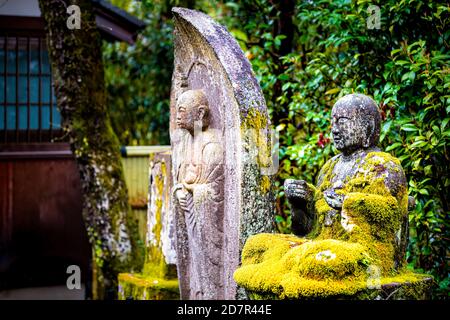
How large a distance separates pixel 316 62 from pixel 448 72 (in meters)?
1.86

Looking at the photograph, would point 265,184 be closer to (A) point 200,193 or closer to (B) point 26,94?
(A) point 200,193

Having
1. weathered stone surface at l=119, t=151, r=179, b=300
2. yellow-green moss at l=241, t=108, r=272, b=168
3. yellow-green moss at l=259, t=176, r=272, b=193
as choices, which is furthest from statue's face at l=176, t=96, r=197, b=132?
weathered stone surface at l=119, t=151, r=179, b=300

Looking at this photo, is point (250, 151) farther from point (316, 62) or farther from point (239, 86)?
point (316, 62)

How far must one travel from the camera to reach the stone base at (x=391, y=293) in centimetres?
477

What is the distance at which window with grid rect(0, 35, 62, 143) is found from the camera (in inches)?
483

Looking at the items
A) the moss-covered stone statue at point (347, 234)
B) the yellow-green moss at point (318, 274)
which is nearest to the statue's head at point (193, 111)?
the moss-covered stone statue at point (347, 234)

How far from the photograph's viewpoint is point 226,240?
6.65 m

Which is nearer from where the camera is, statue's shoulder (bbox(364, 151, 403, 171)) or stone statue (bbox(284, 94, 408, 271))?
stone statue (bbox(284, 94, 408, 271))

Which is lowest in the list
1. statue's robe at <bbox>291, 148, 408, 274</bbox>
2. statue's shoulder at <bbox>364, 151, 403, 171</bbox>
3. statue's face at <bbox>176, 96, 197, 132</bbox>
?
statue's robe at <bbox>291, 148, 408, 274</bbox>

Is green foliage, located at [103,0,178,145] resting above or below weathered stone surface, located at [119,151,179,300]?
above

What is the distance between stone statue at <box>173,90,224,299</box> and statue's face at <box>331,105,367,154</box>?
1448 millimetres

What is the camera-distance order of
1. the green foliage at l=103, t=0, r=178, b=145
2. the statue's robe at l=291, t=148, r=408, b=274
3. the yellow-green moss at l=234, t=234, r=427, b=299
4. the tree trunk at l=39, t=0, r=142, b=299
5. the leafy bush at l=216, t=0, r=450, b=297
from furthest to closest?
the green foliage at l=103, t=0, r=178, b=145
the tree trunk at l=39, t=0, r=142, b=299
the leafy bush at l=216, t=0, r=450, b=297
the statue's robe at l=291, t=148, r=408, b=274
the yellow-green moss at l=234, t=234, r=427, b=299

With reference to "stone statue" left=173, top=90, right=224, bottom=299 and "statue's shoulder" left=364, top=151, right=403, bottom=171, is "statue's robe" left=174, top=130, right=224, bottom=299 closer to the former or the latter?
"stone statue" left=173, top=90, right=224, bottom=299
